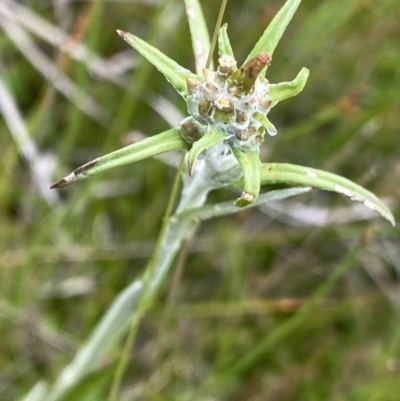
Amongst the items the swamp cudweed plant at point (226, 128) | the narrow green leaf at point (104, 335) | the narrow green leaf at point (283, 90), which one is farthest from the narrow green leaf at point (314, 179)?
the narrow green leaf at point (104, 335)

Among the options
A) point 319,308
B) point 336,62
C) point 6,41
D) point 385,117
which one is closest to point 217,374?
point 319,308

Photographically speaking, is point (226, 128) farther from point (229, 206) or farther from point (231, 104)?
point (229, 206)

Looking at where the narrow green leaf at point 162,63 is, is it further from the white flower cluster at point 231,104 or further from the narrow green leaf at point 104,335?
the narrow green leaf at point 104,335

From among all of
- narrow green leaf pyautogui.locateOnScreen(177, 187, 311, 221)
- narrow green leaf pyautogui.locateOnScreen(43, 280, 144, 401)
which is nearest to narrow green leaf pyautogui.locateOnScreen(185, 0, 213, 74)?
narrow green leaf pyautogui.locateOnScreen(177, 187, 311, 221)

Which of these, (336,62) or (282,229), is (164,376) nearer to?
(282,229)

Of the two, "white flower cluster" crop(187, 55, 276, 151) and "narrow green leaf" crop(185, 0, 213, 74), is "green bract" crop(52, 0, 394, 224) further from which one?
"narrow green leaf" crop(185, 0, 213, 74)

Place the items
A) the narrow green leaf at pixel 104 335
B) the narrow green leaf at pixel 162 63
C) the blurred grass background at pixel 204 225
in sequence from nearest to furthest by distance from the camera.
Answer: the narrow green leaf at pixel 162 63
the narrow green leaf at pixel 104 335
the blurred grass background at pixel 204 225
